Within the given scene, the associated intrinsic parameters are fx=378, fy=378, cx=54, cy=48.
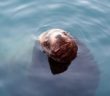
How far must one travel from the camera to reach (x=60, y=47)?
551 cm

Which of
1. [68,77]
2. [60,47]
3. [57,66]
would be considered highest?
[60,47]

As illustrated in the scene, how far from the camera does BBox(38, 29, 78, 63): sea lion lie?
5.52 meters

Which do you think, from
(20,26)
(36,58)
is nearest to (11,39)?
(20,26)

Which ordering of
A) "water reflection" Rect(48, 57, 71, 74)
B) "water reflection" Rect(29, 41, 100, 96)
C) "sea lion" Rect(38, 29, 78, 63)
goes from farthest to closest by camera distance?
1. "water reflection" Rect(48, 57, 71, 74)
2. "sea lion" Rect(38, 29, 78, 63)
3. "water reflection" Rect(29, 41, 100, 96)

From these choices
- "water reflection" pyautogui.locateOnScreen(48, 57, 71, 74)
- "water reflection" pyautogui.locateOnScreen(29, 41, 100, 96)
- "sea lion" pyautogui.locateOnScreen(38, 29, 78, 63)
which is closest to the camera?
"water reflection" pyautogui.locateOnScreen(29, 41, 100, 96)

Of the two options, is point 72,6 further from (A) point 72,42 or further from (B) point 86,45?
(A) point 72,42

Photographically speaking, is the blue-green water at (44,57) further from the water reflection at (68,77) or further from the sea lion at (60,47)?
the sea lion at (60,47)

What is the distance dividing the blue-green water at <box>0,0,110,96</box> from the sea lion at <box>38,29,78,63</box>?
0.49 ft

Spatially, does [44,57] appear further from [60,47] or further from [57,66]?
[60,47]

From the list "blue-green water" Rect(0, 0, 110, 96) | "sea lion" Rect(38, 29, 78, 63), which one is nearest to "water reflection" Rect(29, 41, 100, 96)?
"blue-green water" Rect(0, 0, 110, 96)

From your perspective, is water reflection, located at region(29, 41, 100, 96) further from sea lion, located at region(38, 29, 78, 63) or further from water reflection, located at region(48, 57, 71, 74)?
sea lion, located at region(38, 29, 78, 63)

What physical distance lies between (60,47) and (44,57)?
427 mm

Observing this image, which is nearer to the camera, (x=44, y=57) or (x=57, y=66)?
(x=57, y=66)

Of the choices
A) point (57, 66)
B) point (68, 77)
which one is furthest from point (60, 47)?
point (68, 77)
